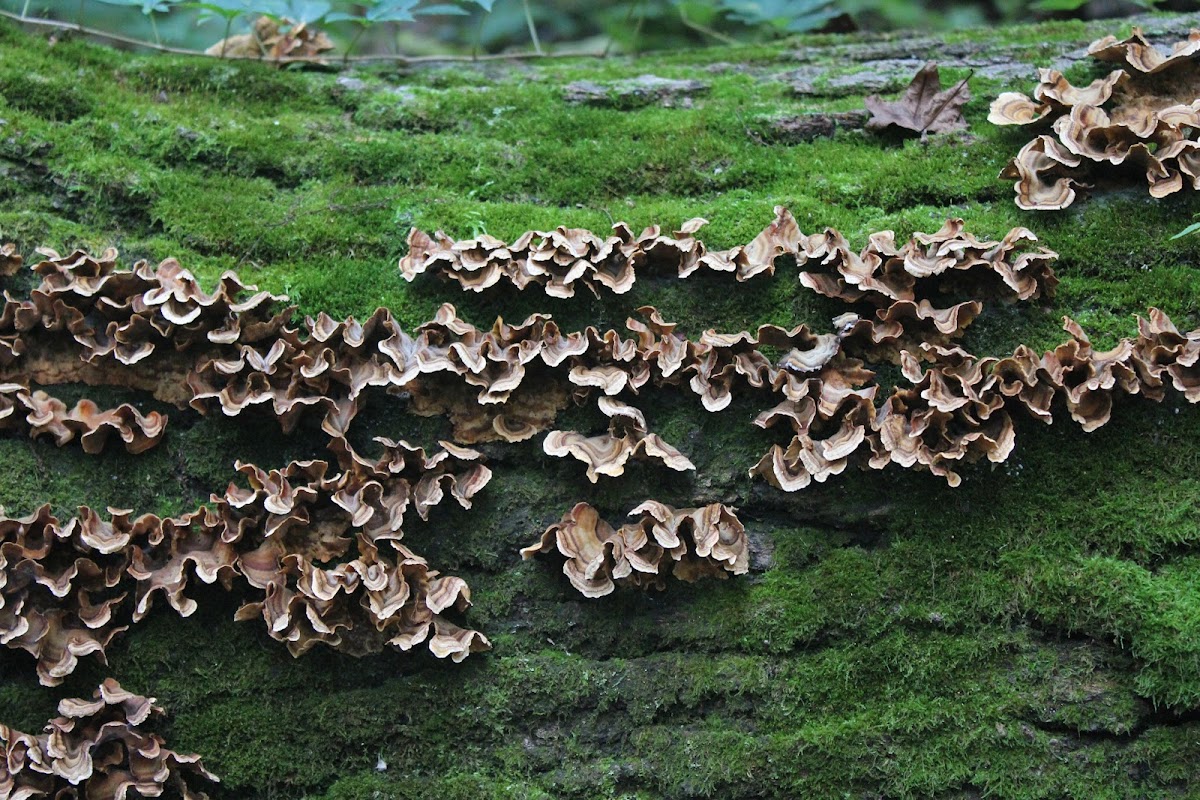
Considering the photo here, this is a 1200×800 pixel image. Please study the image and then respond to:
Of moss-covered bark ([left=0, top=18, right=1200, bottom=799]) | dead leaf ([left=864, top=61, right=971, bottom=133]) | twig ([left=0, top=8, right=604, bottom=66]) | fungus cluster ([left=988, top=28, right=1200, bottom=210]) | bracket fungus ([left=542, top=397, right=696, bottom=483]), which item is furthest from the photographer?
twig ([left=0, top=8, right=604, bottom=66])

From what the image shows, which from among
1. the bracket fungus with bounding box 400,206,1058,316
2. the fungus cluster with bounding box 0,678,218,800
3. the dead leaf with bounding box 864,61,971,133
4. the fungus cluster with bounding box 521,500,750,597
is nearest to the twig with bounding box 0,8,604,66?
the bracket fungus with bounding box 400,206,1058,316

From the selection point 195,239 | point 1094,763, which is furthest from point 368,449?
point 1094,763

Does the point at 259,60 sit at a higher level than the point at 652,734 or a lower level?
higher

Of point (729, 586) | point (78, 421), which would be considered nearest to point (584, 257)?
point (729, 586)

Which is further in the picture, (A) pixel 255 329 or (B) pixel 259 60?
(B) pixel 259 60

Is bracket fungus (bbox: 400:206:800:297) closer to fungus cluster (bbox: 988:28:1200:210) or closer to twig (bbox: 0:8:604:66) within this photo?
fungus cluster (bbox: 988:28:1200:210)

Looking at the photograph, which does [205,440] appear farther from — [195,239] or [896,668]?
[896,668]

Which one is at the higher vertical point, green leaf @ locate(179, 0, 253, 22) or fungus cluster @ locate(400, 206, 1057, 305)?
green leaf @ locate(179, 0, 253, 22)
